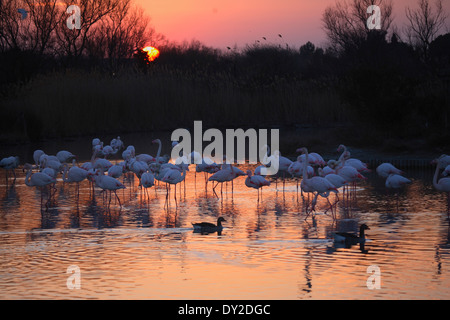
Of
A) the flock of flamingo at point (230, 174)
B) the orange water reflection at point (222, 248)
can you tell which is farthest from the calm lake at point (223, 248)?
the flock of flamingo at point (230, 174)

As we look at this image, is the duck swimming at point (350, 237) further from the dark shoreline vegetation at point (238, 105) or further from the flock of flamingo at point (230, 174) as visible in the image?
the dark shoreline vegetation at point (238, 105)

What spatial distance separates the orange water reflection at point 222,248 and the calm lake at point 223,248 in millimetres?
12

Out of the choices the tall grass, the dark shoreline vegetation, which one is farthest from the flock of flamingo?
the tall grass

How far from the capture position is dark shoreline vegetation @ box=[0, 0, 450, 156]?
914 inches

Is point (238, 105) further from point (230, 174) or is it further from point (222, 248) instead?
point (222, 248)

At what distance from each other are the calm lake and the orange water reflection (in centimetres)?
1

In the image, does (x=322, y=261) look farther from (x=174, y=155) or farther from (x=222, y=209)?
(x=174, y=155)

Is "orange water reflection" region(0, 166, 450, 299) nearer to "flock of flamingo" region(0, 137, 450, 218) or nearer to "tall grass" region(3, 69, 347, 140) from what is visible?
"flock of flamingo" region(0, 137, 450, 218)

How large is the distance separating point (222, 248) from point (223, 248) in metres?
0.01

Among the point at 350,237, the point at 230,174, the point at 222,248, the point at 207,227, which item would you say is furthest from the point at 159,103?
the point at 350,237

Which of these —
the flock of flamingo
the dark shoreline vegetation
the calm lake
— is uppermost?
the dark shoreline vegetation

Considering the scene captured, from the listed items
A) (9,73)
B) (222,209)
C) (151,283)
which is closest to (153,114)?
(9,73)

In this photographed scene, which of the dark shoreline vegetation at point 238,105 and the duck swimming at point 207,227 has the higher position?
the dark shoreline vegetation at point 238,105

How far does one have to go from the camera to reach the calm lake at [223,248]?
7484 mm
